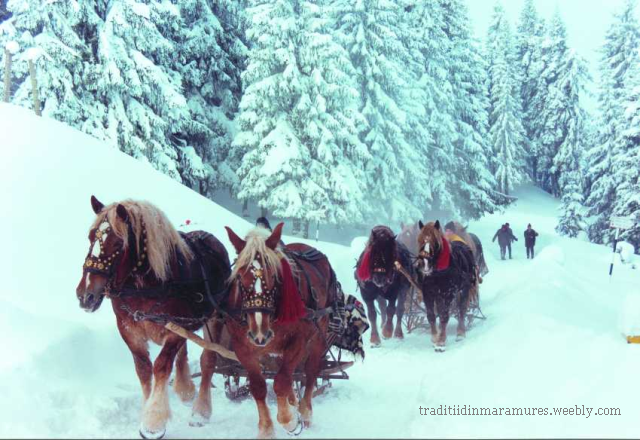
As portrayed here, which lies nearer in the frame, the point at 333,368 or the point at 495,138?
the point at 333,368

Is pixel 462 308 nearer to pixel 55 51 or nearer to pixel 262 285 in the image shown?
pixel 262 285

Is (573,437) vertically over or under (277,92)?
under

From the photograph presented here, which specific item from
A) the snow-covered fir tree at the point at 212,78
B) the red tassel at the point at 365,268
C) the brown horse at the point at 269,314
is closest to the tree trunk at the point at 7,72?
the snow-covered fir tree at the point at 212,78

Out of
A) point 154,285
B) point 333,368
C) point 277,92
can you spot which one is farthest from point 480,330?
point 277,92

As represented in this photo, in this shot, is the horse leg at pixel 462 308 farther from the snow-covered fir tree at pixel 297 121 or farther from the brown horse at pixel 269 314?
the snow-covered fir tree at pixel 297 121

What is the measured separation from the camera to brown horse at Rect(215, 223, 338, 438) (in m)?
4.01

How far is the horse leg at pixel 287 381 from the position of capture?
4305 mm

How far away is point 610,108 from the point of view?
29.7 meters

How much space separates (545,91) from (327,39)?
80.5 ft

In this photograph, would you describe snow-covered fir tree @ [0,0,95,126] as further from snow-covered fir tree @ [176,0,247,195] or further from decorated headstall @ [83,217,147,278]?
decorated headstall @ [83,217,147,278]

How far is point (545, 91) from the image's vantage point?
36906 mm

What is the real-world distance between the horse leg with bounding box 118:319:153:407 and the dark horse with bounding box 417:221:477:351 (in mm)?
4708

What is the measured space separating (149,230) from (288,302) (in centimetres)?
133

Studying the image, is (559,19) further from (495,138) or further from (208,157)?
(208,157)
